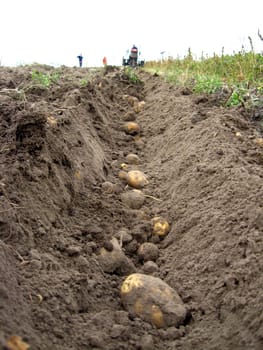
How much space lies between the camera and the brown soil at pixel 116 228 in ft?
5.29

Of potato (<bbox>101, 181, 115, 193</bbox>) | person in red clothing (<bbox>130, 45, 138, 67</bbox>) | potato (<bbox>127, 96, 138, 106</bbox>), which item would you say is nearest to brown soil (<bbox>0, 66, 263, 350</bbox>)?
potato (<bbox>101, 181, 115, 193</bbox>)

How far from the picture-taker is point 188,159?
330 centimetres

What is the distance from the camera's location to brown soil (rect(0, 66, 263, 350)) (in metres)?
1.61

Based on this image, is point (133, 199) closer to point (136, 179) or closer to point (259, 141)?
point (136, 179)

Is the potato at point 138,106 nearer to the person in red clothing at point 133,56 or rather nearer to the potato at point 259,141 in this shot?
the potato at point 259,141

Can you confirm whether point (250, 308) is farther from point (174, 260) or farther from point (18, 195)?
point (18, 195)

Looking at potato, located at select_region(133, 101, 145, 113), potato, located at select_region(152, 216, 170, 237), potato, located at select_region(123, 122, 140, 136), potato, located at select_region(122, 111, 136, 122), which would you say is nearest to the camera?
potato, located at select_region(152, 216, 170, 237)

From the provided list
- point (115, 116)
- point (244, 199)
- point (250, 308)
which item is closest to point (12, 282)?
point (250, 308)

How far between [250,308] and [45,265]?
34.0 inches

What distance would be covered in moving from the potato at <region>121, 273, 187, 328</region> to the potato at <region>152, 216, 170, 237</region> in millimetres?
690

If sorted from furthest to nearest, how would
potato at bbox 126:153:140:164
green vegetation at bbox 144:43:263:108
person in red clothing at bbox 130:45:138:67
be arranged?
person in red clothing at bbox 130:45:138:67, green vegetation at bbox 144:43:263:108, potato at bbox 126:153:140:164

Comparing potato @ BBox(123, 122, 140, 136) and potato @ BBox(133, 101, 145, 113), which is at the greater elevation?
potato @ BBox(133, 101, 145, 113)

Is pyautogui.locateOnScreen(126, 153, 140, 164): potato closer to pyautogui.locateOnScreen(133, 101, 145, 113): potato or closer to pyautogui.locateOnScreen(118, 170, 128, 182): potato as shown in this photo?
pyautogui.locateOnScreen(118, 170, 128, 182): potato

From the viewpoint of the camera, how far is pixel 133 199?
9.85 feet
